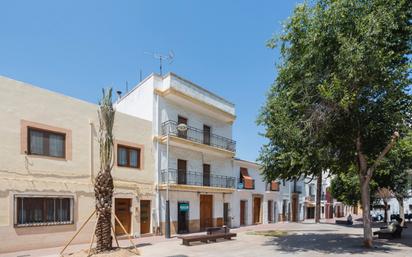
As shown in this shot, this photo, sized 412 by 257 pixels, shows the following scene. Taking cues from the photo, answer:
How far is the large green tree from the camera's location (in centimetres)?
1205

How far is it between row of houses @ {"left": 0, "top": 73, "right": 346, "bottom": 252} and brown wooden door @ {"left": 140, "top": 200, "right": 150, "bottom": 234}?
0.06 metres

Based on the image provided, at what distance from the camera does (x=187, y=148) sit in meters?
23.0

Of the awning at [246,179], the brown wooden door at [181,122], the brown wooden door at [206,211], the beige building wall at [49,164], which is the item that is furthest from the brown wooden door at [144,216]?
the awning at [246,179]

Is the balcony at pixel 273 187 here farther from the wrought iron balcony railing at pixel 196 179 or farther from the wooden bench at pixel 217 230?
the wooden bench at pixel 217 230

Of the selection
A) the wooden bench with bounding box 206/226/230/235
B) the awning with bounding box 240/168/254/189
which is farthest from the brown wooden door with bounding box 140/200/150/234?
the awning with bounding box 240/168/254/189

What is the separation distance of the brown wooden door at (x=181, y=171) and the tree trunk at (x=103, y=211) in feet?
29.8

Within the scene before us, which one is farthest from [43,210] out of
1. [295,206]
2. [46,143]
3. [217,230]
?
[295,206]

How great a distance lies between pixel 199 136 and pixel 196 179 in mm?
3194

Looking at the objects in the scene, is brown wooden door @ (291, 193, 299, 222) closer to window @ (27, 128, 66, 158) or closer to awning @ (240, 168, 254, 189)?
awning @ (240, 168, 254, 189)

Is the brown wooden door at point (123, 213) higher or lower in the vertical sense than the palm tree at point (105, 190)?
lower

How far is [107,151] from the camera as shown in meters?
13.3

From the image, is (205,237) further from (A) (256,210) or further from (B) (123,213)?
(A) (256,210)

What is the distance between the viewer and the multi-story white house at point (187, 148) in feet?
68.5

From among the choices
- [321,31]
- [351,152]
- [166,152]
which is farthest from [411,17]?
[166,152]
